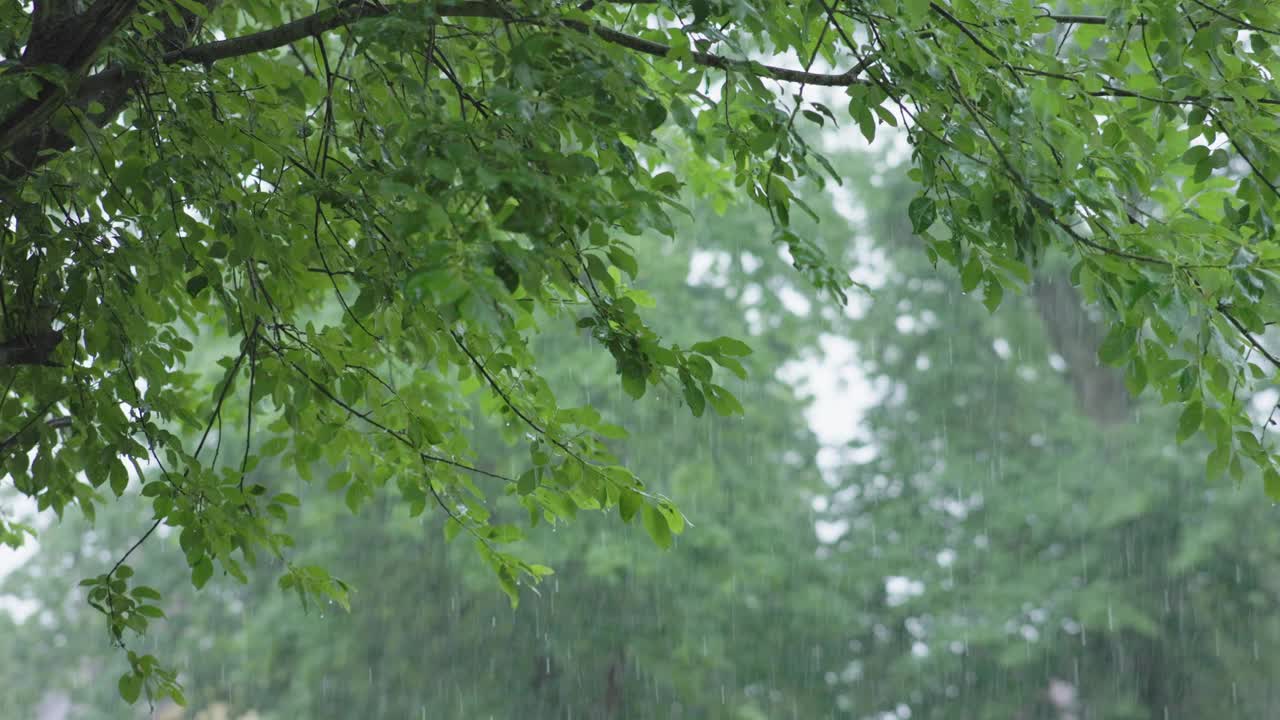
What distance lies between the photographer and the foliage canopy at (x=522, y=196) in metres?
2.85

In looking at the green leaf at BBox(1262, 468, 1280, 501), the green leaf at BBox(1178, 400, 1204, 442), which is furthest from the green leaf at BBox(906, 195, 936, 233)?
the green leaf at BBox(1262, 468, 1280, 501)

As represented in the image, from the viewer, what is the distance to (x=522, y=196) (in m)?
2.54

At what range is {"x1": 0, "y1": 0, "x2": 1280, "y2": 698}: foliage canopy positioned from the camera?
285 centimetres

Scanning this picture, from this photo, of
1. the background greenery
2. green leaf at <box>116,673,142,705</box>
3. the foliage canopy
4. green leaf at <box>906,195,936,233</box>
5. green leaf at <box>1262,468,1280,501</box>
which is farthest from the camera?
the background greenery

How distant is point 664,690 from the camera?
12.7 meters

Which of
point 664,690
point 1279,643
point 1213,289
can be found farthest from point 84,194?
point 1279,643

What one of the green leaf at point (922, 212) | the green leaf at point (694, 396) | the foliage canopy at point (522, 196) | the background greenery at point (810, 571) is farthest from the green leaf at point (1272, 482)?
the background greenery at point (810, 571)

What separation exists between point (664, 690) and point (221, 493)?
9.31 metres

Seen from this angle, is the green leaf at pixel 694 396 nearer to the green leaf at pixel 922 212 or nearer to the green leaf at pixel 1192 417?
the green leaf at pixel 922 212

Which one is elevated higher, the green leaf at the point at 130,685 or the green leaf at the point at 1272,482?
the green leaf at the point at 1272,482

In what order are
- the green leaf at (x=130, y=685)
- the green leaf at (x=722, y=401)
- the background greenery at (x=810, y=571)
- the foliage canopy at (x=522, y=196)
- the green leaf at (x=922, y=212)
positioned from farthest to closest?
the background greenery at (x=810, y=571) → the green leaf at (x=130, y=685) → the green leaf at (x=722, y=401) → the green leaf at (x=922, y=212) → the foliage canopy at (x=522, y=196)

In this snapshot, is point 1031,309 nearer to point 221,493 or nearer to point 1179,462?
point 1179,462

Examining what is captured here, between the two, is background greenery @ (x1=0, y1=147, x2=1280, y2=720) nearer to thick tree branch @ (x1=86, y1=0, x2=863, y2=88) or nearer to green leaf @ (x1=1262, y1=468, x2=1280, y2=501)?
thick tree branch @ (x1=86, y1=0, x2=863, y2=88)

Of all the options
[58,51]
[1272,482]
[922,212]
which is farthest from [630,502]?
[58,51]
